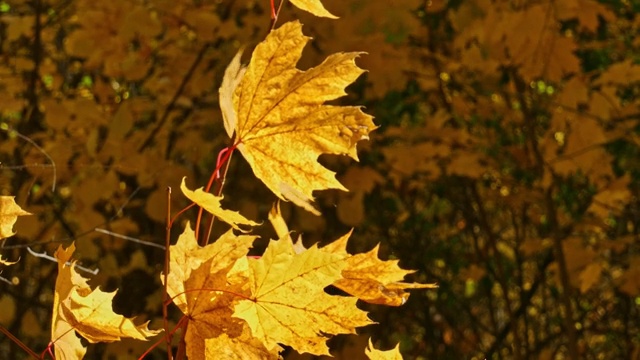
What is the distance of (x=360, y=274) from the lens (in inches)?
33.2

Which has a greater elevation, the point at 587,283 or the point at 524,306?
the point at 587,283

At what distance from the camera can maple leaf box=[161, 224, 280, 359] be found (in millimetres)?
705

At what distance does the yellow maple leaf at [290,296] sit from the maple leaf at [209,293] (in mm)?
12

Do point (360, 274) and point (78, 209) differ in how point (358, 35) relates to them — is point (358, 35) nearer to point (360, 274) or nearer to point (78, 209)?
point (78, 209)

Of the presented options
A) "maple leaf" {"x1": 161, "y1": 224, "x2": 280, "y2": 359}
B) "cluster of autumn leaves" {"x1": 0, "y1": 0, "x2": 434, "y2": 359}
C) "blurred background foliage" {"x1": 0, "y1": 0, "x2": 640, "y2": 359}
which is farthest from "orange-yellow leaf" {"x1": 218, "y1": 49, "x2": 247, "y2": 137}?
"blurred background foliage" {"x1": 0, "y1": 0, "x2": 640, "y2": 359}

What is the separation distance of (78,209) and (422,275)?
1.96 m

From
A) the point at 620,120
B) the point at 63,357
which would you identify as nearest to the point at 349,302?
the point at 63,357

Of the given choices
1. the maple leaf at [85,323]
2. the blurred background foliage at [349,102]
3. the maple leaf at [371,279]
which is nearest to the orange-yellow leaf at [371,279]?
the maple leaf at [371,279]

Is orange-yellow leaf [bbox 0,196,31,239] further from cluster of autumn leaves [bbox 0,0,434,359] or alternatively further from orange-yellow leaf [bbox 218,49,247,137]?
orange-yellow leaf [bbox 218,49,247,137]

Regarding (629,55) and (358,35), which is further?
(629,55)

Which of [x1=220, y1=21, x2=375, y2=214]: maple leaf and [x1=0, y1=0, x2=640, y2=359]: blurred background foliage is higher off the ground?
[x1=220, y1=21, x2=375, y2=214]: maple leaf

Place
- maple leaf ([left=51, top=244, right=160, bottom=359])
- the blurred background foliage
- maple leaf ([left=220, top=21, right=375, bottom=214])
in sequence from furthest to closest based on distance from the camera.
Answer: the blurred background foliage < maple leaf ([left=220, top=21, right=375, bottom=214]) < maple leaf ([left=51, top=244, right=160, bottom=359])

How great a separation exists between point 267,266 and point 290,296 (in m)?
0.03

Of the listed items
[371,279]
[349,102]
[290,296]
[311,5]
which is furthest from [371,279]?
[349,102]
